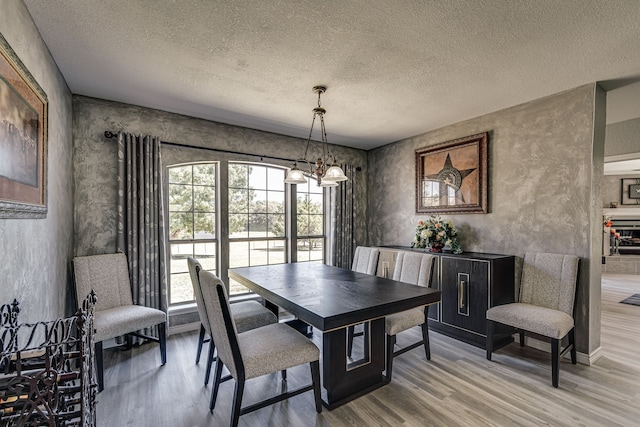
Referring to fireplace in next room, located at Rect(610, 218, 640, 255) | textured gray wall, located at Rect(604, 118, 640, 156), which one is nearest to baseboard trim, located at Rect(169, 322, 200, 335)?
textured gray wall, located at Rect(604, 118, 640, 156)

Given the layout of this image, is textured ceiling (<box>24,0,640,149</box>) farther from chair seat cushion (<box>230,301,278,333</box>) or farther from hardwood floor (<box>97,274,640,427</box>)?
hardwood floor (<box>97,274,640,427</box>)

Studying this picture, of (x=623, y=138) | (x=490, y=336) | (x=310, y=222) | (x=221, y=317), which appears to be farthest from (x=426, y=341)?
(x=623, y=138)

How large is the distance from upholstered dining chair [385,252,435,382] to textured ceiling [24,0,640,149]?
5.49 ft

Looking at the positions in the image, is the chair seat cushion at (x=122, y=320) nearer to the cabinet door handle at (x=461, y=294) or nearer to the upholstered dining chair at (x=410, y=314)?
the upholstered dining chair at (x=410, y=314)

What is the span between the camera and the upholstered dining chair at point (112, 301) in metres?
2.48

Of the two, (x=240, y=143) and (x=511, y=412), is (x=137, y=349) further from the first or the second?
(x=511, y=412)

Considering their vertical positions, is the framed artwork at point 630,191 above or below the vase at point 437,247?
above

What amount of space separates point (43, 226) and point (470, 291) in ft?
12.5

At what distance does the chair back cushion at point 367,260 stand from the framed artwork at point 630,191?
26.3 ft

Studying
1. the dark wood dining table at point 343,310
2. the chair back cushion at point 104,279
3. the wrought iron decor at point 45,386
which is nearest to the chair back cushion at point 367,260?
the dark wood dining table at point 343,310

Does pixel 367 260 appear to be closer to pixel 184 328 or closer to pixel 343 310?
pixel 343 310

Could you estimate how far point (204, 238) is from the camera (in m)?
3.84

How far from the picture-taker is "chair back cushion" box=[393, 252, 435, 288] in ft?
9.55

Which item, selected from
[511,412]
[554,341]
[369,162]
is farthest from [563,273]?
[369,162]
